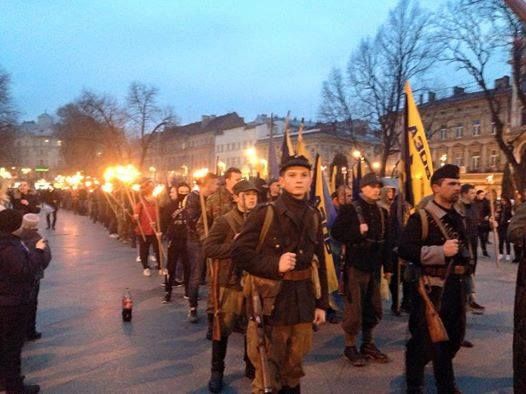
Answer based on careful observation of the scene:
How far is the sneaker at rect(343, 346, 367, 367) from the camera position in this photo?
18.2 feet

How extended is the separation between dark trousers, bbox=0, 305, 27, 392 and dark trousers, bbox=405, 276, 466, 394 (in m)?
3.55

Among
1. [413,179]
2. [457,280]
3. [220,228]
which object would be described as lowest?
[457,280]

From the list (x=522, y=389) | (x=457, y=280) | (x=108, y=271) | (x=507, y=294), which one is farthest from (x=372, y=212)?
(x=108, y=271)

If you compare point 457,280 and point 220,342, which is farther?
point 220,342

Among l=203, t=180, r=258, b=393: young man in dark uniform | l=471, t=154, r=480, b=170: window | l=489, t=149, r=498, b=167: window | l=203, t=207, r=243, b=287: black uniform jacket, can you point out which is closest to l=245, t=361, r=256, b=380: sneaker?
l=203, t=180, r=258, b=393: young man in dark uniform

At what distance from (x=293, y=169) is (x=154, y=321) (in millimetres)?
4472

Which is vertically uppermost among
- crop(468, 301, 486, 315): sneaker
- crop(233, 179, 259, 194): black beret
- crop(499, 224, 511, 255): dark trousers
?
crop(233, 179, 259, 194): black beret

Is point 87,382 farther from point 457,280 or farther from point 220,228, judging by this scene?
point 457,280

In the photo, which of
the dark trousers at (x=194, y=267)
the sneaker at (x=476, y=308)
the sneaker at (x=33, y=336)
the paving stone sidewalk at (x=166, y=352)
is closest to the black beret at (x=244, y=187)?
the paving stone sidewalk at (x=166, y=352)

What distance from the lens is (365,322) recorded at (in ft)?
19.0

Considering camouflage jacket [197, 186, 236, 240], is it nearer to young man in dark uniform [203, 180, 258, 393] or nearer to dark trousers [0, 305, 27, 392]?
young man in dark uniform [203, 180, 258, 393]

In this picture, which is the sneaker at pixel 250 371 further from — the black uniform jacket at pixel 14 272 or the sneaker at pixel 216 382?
the black uniform jacket at pixel 14 272

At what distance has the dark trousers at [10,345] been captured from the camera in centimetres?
453

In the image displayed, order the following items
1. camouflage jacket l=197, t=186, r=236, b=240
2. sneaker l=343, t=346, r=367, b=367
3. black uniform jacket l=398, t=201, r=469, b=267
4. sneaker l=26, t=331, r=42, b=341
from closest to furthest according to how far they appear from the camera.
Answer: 1. black uniform jacket l=398, t=201, r=469, b=267
2. sneaker l=343, t=346, r=367, b=367
3. sneaker l=26, t=331, r=42, b=341
4. camouflage jacket l=197, t=186, r=236, b=240
